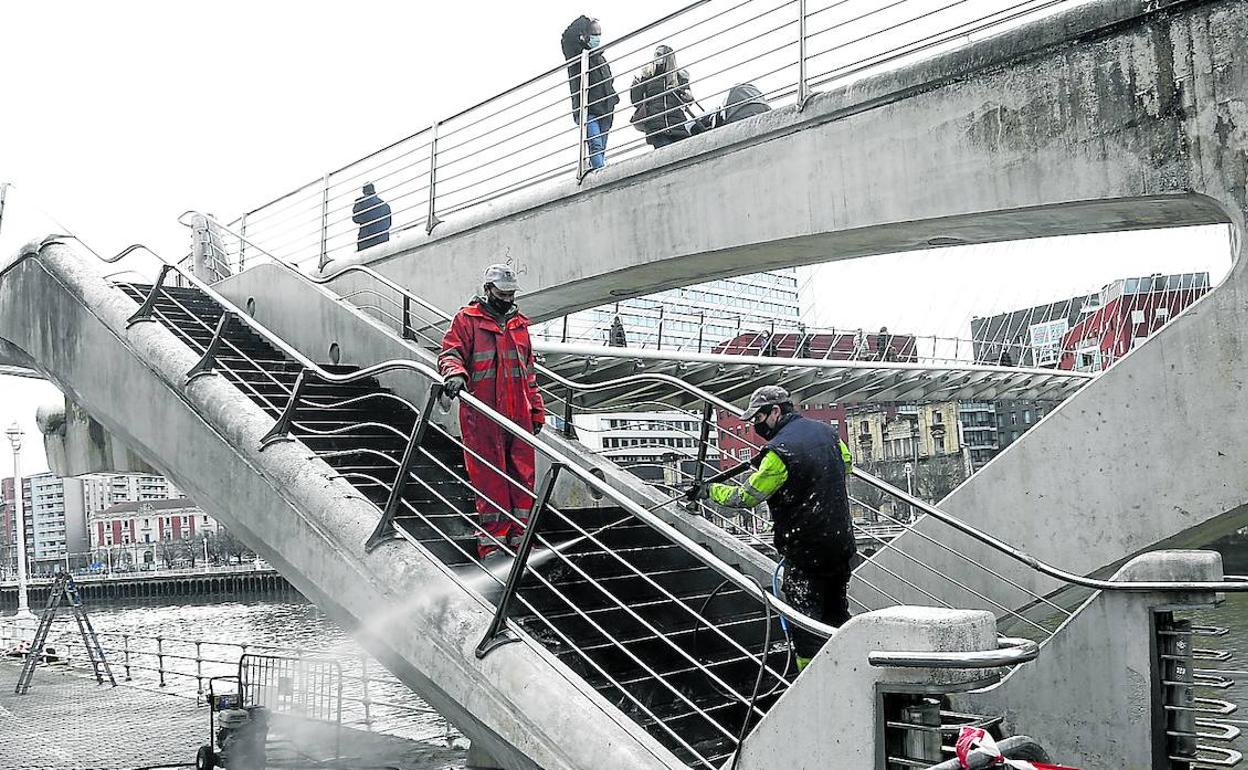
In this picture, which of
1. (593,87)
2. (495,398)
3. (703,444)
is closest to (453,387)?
(495,398)

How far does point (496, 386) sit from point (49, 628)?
14.9 m

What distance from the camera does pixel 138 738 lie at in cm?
1205

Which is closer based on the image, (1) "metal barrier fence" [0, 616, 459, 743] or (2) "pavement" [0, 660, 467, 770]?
(2) "pavement" [0, 660, 467, 770]

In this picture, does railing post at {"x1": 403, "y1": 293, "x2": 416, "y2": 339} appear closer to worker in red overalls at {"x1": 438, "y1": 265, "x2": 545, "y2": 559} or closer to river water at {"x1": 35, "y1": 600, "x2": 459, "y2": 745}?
river water at {"x1": 35, "y1": 600, "x2": 459, "y2": 745}

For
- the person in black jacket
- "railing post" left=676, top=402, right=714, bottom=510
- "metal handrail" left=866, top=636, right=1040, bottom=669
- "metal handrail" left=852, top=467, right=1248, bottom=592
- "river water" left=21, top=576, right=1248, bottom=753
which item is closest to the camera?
"metal handrail" left=866, top=636, right=1040, bottom=669

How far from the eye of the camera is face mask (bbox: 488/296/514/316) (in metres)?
7.02

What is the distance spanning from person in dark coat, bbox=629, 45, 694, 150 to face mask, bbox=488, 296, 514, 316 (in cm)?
361

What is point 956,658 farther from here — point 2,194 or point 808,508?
point 2,194

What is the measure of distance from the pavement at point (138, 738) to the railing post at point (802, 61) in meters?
6.16

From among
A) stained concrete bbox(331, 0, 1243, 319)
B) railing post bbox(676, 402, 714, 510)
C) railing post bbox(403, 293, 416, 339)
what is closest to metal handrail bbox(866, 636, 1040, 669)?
stained concrete bbox(331, 0, 1243, 319)

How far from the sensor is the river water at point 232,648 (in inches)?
485

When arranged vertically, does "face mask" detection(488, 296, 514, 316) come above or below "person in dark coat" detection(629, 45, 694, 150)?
below

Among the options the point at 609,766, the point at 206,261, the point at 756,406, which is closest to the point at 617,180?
the point at 756,406

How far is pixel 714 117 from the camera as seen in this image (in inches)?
404
